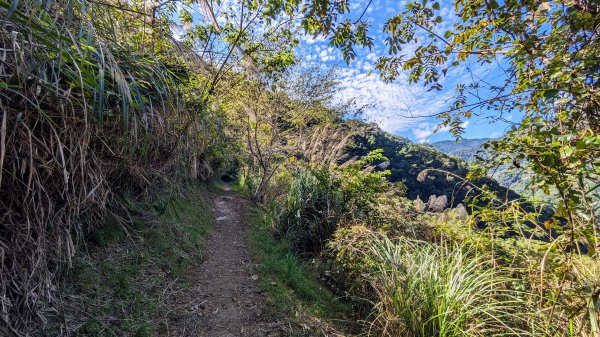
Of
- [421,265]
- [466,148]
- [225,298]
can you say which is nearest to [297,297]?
[225,298]

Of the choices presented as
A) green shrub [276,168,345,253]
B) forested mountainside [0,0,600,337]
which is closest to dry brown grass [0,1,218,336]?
forested mountainside [0,0,600,337]

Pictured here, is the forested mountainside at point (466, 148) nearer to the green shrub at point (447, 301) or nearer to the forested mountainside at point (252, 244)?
the forested mountainside at point (252, 244)

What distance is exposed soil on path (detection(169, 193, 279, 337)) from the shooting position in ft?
8.36

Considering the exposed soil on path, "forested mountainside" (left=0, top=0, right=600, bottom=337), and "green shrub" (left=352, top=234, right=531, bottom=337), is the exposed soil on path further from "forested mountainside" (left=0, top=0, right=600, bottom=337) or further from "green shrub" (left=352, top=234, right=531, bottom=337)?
"green shrub" (left=352, top=234, right=531, bottom=337)

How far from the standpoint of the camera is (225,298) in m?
3.11

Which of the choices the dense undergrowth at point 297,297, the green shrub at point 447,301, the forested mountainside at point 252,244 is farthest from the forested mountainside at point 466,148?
the dense undergrowth at point 297,297

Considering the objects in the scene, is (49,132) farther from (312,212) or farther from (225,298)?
(312,212)

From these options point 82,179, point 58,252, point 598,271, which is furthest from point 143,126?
point 598,271

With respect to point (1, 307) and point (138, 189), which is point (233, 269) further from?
point (1, 307)

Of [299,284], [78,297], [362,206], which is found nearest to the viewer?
[78,297]

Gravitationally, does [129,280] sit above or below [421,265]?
below

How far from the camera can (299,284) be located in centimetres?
351

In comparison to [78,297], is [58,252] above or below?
above

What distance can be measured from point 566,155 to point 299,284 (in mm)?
3154
